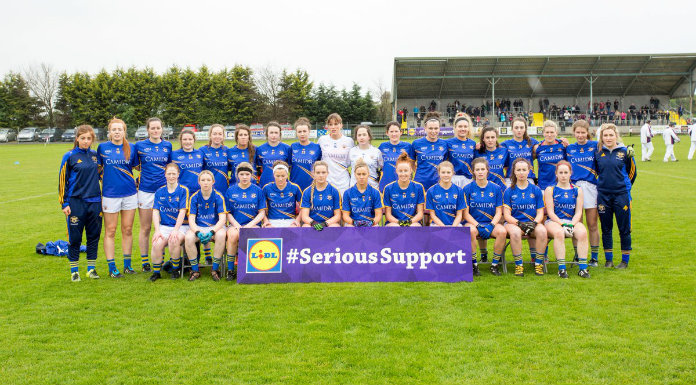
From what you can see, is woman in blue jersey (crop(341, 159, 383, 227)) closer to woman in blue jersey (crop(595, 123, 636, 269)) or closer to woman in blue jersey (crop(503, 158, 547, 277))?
woman in blue jersey (crop(503, 158, 547, 277))

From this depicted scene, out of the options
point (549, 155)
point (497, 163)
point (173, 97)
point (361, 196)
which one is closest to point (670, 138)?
point (549, 155)

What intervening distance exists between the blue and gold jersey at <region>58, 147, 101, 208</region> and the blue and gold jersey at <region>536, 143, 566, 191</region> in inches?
210

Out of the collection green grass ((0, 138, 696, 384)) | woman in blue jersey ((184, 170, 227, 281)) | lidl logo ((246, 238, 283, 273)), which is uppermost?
woman in blue jersey ((184, 170, 227, 281))

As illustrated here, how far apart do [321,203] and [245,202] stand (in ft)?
3.01

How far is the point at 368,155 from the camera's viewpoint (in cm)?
656

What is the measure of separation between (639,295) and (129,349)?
181 inches

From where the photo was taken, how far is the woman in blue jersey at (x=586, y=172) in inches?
239

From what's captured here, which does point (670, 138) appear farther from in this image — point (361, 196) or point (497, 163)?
point (361, 196)

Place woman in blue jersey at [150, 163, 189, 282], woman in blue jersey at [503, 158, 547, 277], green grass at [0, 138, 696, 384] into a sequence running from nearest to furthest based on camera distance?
green grass at [0, 138, 696, 384] < woman in blue jersey at [503, 158, 547, 277] < woman in blue jersey at [150, 163, 189, 282]

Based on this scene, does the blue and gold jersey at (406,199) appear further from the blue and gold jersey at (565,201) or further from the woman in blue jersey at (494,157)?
the blue and gold jersey at (565,201)

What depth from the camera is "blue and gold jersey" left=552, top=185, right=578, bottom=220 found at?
5844 mm

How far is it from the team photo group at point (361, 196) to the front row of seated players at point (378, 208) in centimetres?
1

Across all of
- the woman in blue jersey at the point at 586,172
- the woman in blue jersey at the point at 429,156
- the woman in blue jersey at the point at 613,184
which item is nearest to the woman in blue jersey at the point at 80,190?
the woman in blue jersey at the point at 429,156

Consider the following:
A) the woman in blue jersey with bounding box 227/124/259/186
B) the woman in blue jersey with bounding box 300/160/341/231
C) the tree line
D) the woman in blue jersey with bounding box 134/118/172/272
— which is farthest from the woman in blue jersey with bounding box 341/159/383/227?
the tree line
